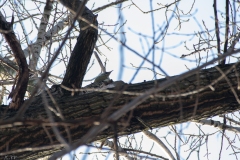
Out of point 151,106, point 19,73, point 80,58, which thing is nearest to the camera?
point 151,106

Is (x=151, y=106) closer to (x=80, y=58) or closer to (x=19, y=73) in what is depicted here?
(x=80, y=58)

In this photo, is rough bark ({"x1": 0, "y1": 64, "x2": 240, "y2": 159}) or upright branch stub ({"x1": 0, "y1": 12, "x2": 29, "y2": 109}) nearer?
rough bark ({"x1": 0, "y1": 64, "x2": 240, "y2": 159})

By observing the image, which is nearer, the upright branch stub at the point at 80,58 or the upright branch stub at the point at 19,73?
the upright branch stub at the point at 19,73

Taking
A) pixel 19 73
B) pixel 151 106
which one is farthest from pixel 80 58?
pixel 151 106

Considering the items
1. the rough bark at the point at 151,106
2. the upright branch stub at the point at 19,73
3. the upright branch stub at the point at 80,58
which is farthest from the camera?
the upright branch stub at the point at 80,58

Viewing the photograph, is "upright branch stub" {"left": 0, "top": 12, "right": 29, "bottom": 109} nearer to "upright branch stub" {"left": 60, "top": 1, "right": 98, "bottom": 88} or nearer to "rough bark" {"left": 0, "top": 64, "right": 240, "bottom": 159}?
"rough bark" {"left": 0, "top": 64, "right": 240, "bottom": 159}

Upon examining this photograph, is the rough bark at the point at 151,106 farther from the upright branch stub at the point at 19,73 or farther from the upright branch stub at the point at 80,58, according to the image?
the upright branch stub at the point at 80,58

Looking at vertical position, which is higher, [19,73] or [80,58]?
[80,58]

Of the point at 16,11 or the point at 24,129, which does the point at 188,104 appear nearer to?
the point at 24,129

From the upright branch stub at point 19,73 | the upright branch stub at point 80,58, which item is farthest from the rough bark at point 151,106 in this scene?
the upright branch stub at point 80,58

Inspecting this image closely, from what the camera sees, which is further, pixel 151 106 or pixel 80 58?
pixel 80 58

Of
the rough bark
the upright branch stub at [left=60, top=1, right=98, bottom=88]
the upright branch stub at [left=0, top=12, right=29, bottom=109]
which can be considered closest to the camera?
the rough bark

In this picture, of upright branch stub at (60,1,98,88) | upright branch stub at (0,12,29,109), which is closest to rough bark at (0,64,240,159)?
upright branch stub at (0,12,29,109)

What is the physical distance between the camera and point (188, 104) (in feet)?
10.0
